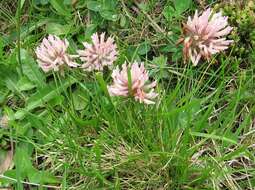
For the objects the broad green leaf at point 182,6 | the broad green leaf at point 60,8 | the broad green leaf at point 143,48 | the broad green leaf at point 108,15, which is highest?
the broad green leaf at point 60,8

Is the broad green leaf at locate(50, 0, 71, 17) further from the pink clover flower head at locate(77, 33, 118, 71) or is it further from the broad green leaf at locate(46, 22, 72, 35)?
the pink clover flower head at locate(77, 33, 118, 71)

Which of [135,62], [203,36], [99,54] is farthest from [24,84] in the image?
[203,36]

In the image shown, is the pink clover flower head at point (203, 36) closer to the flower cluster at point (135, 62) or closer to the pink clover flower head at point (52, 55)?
the flower cluster at point (135, 62)

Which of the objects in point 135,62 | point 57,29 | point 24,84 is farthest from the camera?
point 57,29

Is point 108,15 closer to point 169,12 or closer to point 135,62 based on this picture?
point 169,12

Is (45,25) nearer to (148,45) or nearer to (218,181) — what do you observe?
(148,45)

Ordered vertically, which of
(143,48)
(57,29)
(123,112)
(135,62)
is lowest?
(123,112)

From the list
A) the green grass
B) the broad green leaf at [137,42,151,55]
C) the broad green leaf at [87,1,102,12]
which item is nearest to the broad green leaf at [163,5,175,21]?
the green grass

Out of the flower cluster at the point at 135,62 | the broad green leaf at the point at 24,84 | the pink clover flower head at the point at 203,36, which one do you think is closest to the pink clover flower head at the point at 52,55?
the flower cluster at the point at 135,62
